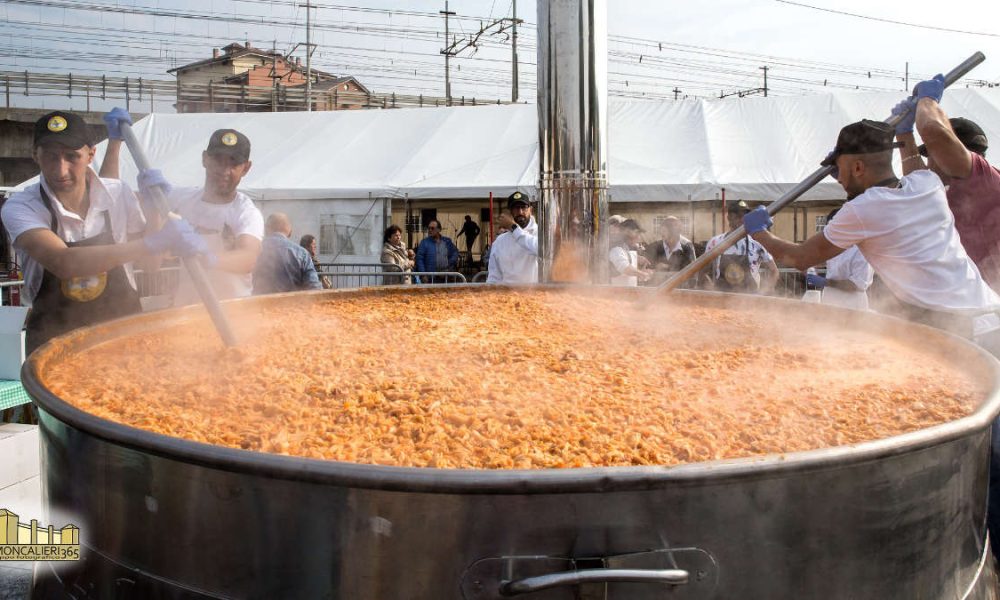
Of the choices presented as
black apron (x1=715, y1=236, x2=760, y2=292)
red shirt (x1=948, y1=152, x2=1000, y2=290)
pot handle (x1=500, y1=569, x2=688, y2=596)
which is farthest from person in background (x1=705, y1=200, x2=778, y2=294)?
pot handle (x1=500, y1=569, x2=688, y2=596)

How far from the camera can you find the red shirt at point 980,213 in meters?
3.59

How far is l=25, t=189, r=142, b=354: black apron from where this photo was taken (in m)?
3.03

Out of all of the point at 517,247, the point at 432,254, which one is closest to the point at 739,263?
the point at 517,247

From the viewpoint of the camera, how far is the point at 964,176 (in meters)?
3.54

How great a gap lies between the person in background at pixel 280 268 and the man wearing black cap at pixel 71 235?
1.96 metres

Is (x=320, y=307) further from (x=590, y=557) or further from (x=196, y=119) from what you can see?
(x=196, y=119)

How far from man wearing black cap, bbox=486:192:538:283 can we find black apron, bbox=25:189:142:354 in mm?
4064

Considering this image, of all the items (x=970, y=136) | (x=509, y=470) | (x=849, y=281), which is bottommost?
(x=509, y=470)

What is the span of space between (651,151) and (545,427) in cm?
1111

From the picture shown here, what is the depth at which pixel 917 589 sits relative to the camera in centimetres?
144

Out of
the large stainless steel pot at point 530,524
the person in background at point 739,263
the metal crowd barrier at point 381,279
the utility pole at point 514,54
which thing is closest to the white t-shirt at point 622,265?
the person in background at point 739,263

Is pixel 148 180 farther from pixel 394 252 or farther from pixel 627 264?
pixel 394 252

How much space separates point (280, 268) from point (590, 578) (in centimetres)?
453

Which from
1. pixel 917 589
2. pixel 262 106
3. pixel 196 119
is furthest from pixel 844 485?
pixel 262 106
